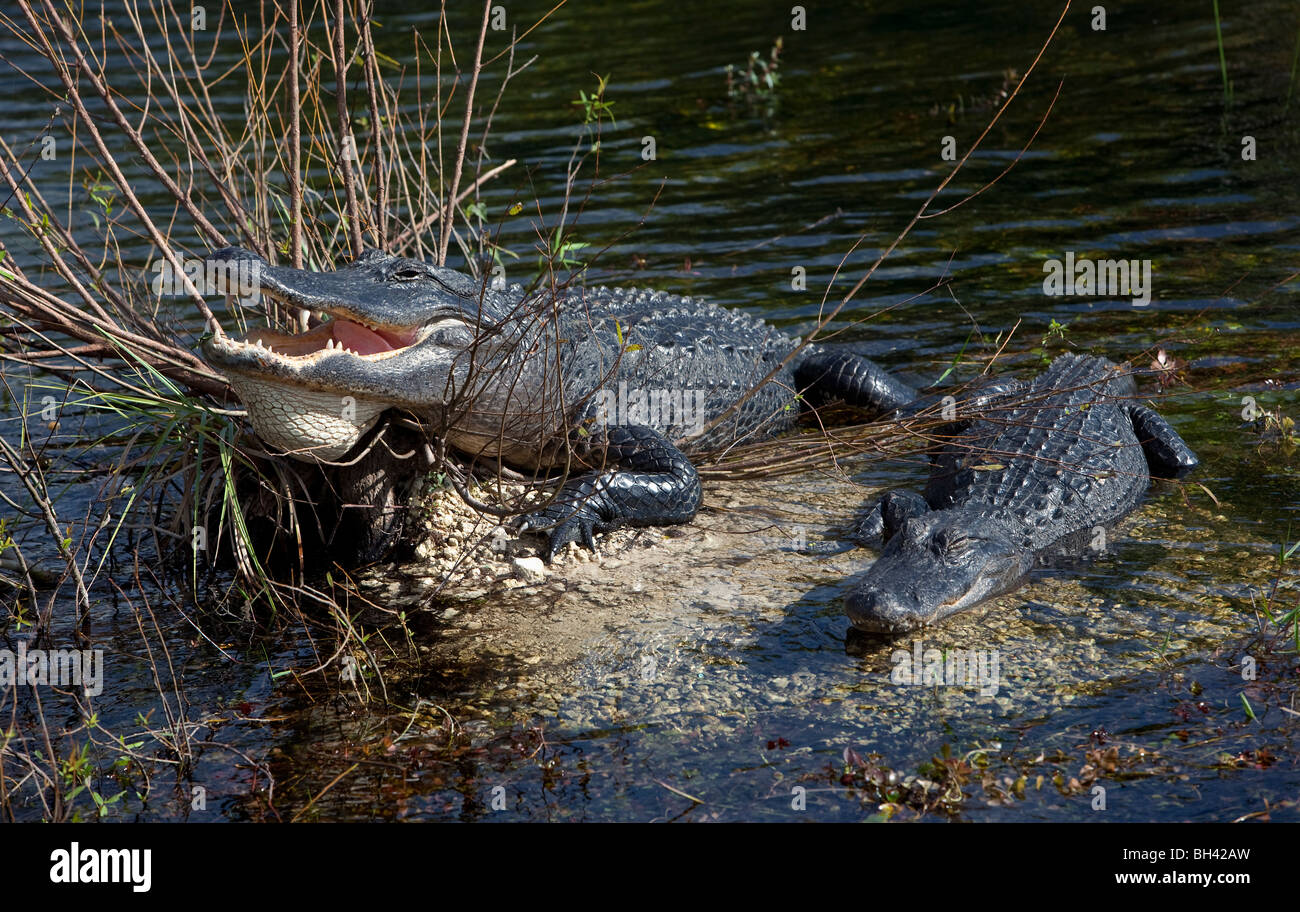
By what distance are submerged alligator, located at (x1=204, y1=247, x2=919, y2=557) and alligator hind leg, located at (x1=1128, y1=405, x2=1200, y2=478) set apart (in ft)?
4.02

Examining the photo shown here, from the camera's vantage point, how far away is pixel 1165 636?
4230 millimetres

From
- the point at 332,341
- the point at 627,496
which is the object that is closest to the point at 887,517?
the point at 627,496

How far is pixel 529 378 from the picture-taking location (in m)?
5.38

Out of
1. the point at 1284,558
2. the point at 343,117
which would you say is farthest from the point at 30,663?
the point at 1284,558

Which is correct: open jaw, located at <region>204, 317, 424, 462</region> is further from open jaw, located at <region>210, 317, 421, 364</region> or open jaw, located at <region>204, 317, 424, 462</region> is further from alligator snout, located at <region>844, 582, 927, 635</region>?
alligator snout, located at <region>844, 582, 927, 635</region>

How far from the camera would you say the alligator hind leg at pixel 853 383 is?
6.53m

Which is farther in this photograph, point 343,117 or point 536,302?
point 536,302

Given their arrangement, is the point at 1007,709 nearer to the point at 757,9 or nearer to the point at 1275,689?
the point at 1275,689

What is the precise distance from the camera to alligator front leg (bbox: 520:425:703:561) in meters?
5.04

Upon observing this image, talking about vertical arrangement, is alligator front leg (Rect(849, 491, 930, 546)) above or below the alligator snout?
above

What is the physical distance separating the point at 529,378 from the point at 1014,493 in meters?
2.01

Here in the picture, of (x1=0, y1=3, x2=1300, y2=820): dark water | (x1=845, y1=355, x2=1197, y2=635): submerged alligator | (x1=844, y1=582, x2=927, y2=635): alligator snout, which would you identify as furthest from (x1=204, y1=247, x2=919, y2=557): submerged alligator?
(x1=844, y1=582, x2=927, y2=635): alligator snout
